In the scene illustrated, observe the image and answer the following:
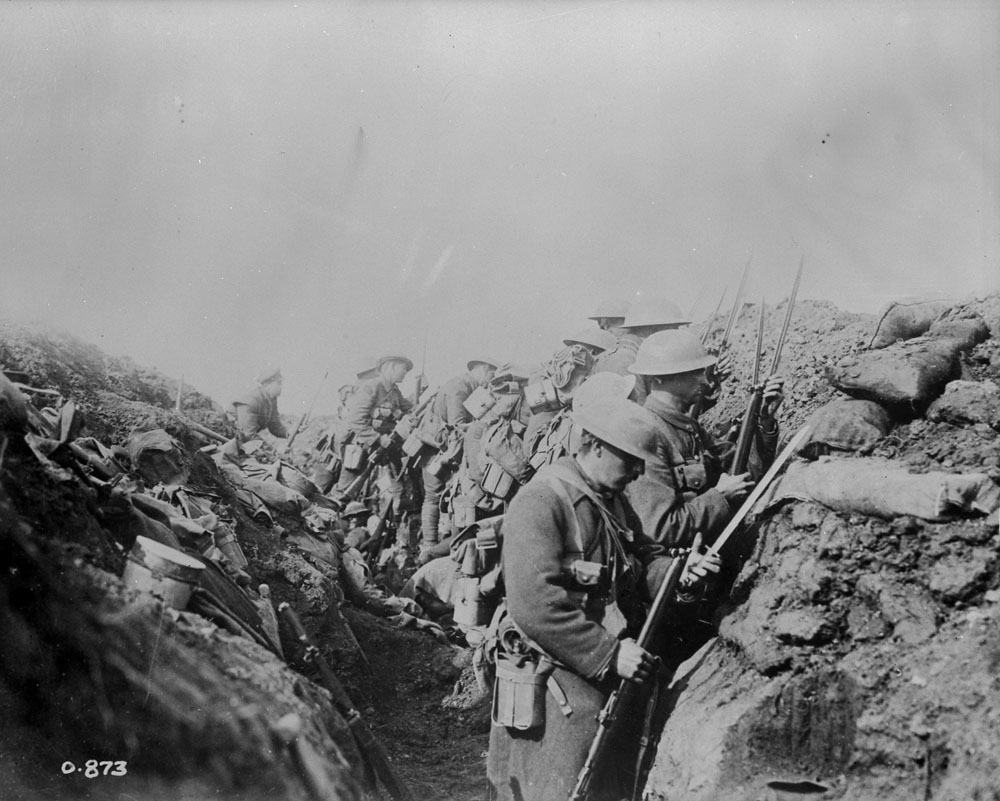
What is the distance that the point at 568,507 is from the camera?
121 inches

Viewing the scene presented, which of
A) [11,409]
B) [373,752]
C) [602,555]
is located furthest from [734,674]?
[11,409]

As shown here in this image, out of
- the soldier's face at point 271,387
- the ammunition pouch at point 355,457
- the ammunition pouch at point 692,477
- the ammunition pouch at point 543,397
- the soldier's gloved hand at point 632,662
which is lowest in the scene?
the soldier's gloved hand at point 632,662

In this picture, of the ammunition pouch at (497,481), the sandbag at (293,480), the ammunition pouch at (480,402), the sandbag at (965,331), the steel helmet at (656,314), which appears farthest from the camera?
the ammunition pouch at (480,402)

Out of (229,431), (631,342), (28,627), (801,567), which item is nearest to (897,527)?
(801,567)

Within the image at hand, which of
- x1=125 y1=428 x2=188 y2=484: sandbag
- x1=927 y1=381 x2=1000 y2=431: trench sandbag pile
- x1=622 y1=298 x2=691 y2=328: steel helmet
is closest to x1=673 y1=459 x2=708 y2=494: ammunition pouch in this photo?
x1=927 y1=381 x2=1000 y2=431: trench sandbag pile

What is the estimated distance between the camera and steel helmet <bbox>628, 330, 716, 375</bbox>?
428 centimetres

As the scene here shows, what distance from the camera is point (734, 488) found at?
13.0 feet

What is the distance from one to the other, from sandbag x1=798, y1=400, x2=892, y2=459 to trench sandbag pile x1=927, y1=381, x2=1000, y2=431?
0.78 ft

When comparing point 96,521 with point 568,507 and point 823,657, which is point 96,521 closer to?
point 568,507

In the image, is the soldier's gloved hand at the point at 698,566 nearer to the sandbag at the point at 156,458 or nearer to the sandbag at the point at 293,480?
the sandbag at the point at 156,458

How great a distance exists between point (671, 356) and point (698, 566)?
1.48 meters

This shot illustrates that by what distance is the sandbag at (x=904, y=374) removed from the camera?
3338 mm

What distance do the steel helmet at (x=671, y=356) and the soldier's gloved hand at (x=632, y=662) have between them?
74.9 inches

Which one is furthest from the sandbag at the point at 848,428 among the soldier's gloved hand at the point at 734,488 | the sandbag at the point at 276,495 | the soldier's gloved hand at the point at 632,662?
the sandbag at the point at 276,495
